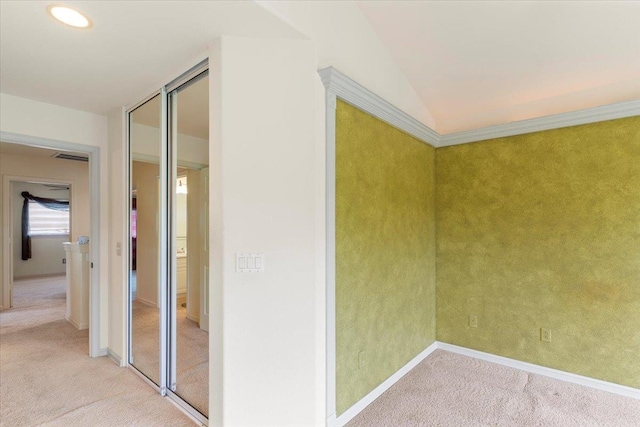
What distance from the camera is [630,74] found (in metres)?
2.47

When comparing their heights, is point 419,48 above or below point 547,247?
above

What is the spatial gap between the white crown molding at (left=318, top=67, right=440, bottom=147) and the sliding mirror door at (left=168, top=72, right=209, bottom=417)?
2.82 feet

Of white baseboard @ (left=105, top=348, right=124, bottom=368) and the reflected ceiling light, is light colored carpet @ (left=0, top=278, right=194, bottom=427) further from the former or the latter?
the reflected ceiling light

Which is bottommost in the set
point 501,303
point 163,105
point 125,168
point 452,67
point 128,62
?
point 501,303

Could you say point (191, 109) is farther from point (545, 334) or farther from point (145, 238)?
point (545, 334)

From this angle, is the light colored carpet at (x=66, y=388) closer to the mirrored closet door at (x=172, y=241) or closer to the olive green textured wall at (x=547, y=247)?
the mirrored closet door at (x=172, y=241)

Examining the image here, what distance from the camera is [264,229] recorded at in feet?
5.90

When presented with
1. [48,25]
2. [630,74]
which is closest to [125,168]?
[48,25]

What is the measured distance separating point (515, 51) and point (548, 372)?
8.90 feet

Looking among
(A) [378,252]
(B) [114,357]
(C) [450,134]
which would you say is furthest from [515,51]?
(B) [114,357]

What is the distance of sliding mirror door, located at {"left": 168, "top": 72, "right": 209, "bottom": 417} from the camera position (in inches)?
88.7

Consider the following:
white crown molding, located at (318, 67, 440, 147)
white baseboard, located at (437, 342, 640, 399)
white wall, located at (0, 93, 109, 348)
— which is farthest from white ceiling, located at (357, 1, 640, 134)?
white wall, located at (0, 93, 109, 348)

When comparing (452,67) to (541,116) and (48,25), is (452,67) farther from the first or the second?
(48,25)

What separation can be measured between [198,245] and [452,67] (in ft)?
8.78
